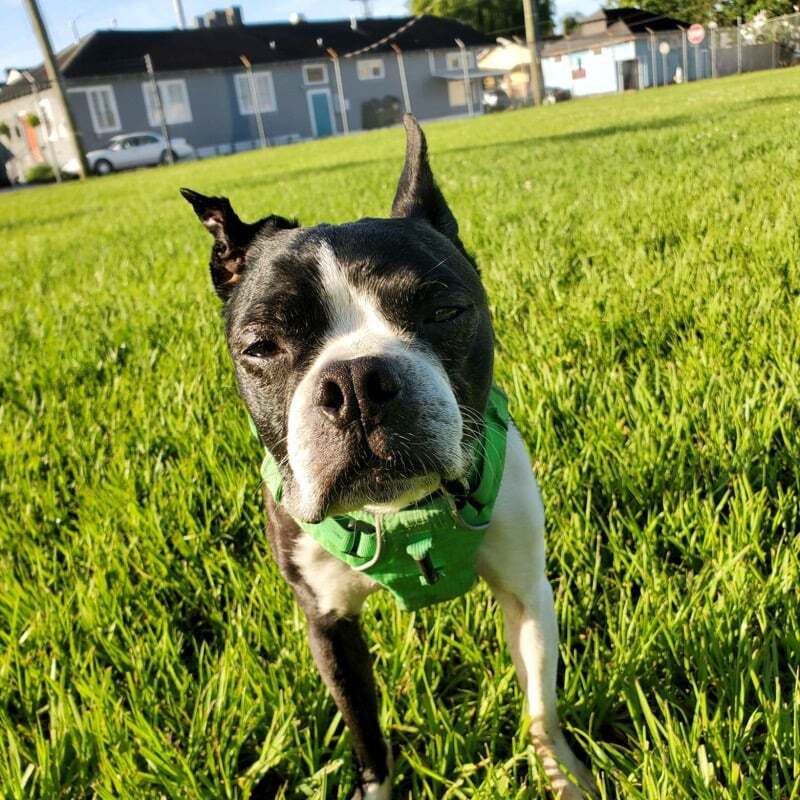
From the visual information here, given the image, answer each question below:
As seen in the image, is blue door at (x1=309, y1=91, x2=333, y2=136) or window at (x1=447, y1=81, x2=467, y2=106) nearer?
blue door at (x1=309, y1=91, x2=333, y2=136)

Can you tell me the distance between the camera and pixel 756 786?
1.51 meters

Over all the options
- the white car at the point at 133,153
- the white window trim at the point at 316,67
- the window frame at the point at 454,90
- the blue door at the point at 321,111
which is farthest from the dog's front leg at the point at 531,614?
the window frame at the point at 454,90

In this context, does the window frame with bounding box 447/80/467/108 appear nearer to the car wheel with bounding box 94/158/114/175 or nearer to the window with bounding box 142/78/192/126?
the window with bounding box 142/78/192/126

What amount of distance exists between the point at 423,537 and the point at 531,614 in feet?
1.12

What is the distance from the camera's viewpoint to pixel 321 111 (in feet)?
155

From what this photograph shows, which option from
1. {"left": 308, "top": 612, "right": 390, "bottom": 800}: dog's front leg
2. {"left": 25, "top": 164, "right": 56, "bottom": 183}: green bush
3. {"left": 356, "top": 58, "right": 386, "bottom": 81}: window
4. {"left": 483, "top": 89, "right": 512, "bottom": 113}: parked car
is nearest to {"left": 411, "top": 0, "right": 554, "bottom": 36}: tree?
{"left": 483, "top": 89, "right": 512, "bottom": 113}: parked car

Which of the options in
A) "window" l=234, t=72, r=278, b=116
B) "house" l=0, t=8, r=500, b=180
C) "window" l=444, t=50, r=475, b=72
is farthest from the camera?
"window" l=444, t=50, r=475, b=72

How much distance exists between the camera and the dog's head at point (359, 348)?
5.01 ft

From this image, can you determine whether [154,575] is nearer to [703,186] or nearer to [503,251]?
[503,251]

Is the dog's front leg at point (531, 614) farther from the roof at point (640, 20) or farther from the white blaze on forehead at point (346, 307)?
the roof at point (640, 20)

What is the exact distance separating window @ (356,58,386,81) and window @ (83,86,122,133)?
51.8 ft

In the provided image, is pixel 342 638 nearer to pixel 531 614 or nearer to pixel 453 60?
pixel 531 614

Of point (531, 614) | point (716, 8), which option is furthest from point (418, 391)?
point (716, 8)

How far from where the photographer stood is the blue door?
46906 mm
